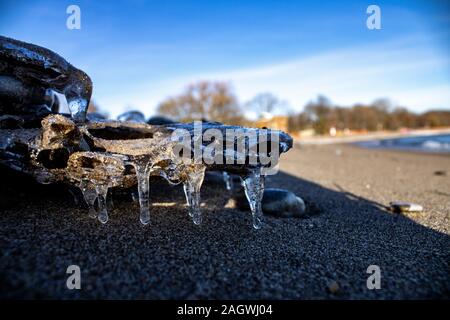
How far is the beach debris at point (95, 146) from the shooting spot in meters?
2.65

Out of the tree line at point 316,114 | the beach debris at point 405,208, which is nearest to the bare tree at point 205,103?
the tree line at point 316,114

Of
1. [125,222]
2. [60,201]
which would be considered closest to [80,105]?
[60,201]

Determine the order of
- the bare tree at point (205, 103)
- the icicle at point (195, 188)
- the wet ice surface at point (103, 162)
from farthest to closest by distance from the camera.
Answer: the bare tree at point (205, 103) → the icicle at point (195, 188) → the wet ice surface at point (103, 162)

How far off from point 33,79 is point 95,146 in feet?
3.21

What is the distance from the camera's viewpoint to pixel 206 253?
2381mm

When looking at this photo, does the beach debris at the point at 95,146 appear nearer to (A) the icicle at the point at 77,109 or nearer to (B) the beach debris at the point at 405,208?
(A) the icicle at the point at 77,109

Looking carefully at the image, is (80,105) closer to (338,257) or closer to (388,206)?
→ (338,257)

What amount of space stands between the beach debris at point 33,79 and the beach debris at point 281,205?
2420 mm

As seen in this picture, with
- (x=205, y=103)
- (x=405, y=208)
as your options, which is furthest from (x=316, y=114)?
(x=405, y=208)

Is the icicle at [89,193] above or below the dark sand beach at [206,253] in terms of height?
above

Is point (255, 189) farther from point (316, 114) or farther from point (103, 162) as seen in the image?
point (316, 114)

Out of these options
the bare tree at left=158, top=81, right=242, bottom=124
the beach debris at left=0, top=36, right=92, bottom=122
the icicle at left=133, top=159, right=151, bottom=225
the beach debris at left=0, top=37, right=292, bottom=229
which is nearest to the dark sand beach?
the icicle at left=133, top=159, right=151, bottom=225

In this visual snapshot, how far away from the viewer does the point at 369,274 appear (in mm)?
2213

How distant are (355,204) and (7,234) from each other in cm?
463
